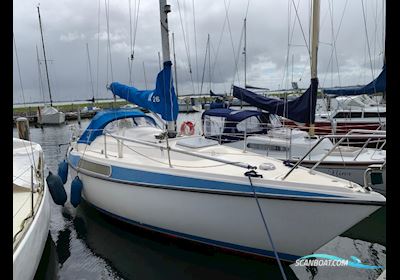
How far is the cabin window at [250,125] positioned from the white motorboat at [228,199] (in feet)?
13.0

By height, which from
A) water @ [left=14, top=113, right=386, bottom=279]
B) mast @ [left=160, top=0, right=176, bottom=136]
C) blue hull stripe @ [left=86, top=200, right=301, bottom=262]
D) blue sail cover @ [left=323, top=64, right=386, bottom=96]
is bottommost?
water @ [left=14, top=113, right=386, bottom=279]

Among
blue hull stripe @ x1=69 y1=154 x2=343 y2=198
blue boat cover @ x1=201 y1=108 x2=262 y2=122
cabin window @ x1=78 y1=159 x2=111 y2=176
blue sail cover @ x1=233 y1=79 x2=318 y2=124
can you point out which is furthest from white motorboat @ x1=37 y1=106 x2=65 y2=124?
blue hull stripe @ x1=69 y1=154 x2=343 y2=198

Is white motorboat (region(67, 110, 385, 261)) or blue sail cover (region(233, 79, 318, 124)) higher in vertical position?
blue sail cover (region(233, 79, 318, 124))

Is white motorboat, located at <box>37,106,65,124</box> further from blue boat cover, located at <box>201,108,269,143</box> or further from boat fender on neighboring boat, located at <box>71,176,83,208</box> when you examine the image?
boat fender on neighboring boat, located at <box>71,176,83,208</box>

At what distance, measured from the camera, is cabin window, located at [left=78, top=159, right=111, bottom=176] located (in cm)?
635

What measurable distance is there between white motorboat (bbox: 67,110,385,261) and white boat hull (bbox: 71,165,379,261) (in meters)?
0.01

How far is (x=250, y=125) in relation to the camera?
10938mm

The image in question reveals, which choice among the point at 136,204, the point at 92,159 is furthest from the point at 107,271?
the point at 92,159

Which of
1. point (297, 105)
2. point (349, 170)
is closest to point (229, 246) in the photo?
point (349, 170)

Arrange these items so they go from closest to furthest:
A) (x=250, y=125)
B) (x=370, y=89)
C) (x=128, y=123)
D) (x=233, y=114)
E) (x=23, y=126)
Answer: (x=128, y=123) < (x=233, y=114) < (x=23, y=126) < (x=250, y=125) < (x=370, y=89)

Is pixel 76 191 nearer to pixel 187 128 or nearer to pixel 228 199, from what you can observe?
pixel 187 128

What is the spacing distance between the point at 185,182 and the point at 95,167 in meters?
2.50

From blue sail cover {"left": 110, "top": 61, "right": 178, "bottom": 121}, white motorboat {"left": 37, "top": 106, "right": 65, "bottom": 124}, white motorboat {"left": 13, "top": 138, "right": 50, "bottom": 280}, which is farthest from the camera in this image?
white motorboat {"left": 37, "top": 106, "right": 65, "bottom": 124}
